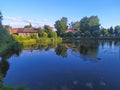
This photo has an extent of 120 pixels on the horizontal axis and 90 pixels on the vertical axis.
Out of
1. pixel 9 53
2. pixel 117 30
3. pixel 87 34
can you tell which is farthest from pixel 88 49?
pixel 117 30

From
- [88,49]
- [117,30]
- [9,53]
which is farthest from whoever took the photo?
[117,30]

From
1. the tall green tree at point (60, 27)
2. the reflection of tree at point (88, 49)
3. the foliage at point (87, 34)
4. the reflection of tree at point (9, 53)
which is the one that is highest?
the tall green tree at point (60, 27)

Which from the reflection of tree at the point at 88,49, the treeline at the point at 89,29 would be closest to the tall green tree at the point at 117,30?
the treeline at the point at 89,29

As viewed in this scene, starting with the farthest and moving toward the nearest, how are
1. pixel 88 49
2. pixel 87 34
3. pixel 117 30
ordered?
pixel 117 30
pixel 87 34
pixel 88 49

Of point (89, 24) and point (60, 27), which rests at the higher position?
point (89, 24)

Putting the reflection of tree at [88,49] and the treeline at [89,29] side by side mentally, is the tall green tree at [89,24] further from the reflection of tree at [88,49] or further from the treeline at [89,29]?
the reflection of tree at [88,49]

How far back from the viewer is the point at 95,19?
10462 cm

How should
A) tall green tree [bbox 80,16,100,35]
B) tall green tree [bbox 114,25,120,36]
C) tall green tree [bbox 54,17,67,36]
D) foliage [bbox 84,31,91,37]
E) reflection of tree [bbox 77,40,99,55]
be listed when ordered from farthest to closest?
tall green tree [bbox 114,25,120,36] < tall green tree [bbox 80,16,100,35] < foliage [bbox 84,31,91,37] < tall green tree [bbox 54,17,67,36] < reflection of tree [bbox 77,40,99,55]

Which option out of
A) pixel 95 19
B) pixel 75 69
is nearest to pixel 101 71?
pixel 75 69

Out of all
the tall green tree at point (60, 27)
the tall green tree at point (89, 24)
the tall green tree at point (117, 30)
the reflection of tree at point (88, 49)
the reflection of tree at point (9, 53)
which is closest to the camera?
the reflection of tree at point (9, 53)

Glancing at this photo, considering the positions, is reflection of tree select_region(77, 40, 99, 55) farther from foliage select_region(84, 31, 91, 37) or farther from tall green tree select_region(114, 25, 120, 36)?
tall green tree select_region(114, 25, 120, 36)

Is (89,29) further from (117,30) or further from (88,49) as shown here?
(88,49)

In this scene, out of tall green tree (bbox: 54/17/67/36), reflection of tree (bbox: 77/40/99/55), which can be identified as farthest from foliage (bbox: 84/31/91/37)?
reflection of tree (bbox: 77/40/99/55)

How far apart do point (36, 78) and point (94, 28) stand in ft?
278
